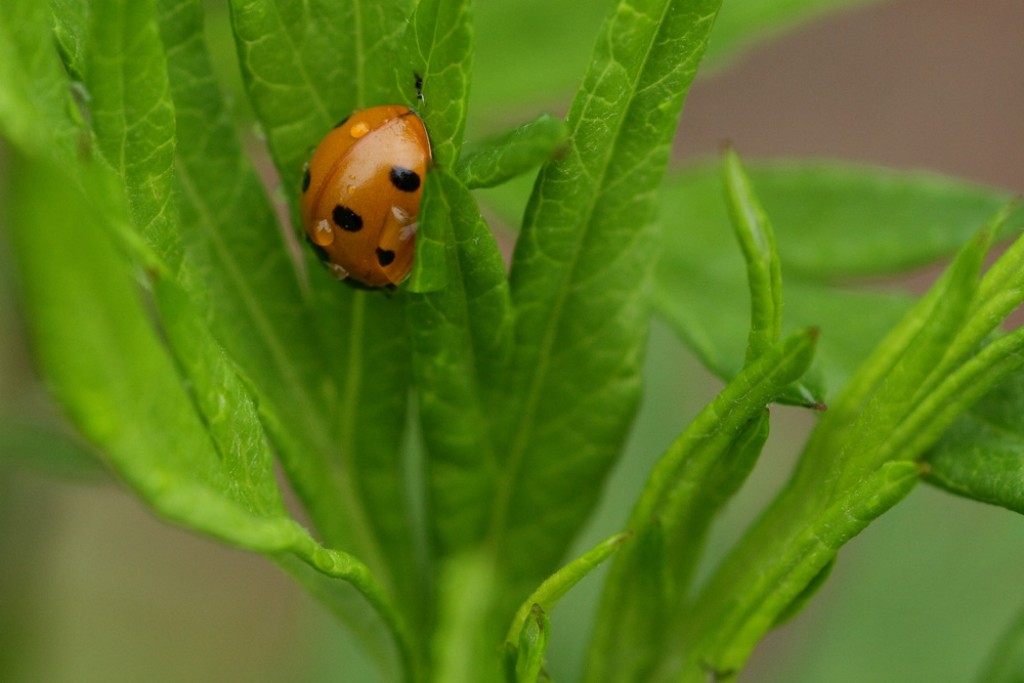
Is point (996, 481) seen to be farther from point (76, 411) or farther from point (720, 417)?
point (76, 411)

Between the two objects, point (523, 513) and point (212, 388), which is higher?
point (212, 388)

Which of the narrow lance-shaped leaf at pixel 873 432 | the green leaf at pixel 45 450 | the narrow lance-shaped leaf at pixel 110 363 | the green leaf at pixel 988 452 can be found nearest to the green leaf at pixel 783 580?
the narrow lance-shaped leaf at pixel 873 432

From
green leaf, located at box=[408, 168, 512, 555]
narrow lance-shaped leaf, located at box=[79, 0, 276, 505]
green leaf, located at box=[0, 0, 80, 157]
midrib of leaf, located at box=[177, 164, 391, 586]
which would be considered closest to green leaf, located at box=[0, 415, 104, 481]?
midrib of leaf, located at box=[177, 164, 391, 586]

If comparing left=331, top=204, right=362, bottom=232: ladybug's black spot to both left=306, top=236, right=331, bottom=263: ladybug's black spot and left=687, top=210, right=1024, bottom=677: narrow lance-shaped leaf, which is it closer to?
left=306, top=236, right=331, bottom=263: ladybug's black spot

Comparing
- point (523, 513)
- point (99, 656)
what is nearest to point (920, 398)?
point (523, 513)

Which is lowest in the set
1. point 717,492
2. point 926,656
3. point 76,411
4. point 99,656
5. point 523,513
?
point 99,656

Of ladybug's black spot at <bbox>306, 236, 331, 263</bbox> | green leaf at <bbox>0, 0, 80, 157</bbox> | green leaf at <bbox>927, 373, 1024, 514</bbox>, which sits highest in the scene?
green leaf at <bbox>0, 0, 80, 157</bbox>

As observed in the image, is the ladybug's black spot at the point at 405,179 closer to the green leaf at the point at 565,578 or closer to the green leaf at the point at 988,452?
the green leaf at the point at 565,578
